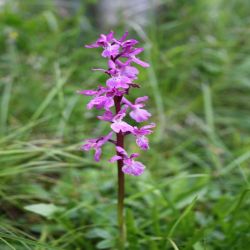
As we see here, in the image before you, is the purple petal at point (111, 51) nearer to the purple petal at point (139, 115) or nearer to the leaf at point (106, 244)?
the purple petal at point (139, 115)

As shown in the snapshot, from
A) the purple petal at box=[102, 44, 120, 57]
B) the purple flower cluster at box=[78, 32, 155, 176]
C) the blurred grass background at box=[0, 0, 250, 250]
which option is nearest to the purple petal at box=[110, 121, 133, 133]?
the purple flower cluster at box=[78, 32, 155, 176]

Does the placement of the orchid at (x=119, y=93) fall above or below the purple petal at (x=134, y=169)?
above

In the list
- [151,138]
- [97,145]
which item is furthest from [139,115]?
[151,138]

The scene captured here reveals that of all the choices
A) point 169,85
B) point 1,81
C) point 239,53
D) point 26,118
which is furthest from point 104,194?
point 239,53

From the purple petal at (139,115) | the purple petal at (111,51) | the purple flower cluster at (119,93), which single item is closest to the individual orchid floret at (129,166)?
the purple flower cluster at (119,93)

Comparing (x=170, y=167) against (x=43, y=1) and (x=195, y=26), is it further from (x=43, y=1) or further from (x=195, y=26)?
(x=43, y=1)

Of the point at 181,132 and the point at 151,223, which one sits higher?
the point at 181,132

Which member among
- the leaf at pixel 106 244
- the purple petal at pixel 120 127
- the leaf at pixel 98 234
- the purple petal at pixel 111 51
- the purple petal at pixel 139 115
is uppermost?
the purple petal at pixel 111 51

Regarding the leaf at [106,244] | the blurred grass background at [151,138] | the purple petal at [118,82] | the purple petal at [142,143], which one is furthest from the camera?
the blurred grass background at [151,138]

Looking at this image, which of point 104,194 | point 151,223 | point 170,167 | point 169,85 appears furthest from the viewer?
point 169,85
